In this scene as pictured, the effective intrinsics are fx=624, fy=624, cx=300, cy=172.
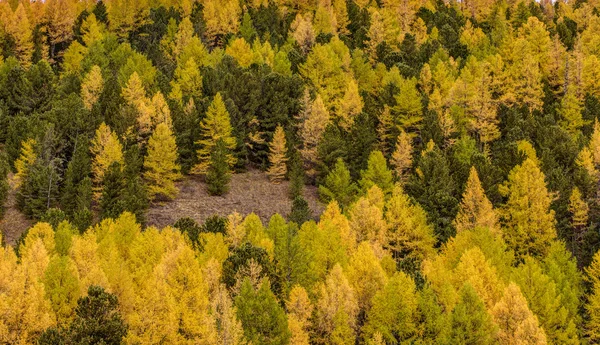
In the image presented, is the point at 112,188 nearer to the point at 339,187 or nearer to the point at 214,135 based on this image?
the point at 214,135

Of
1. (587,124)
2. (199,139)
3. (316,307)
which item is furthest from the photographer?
(587,124)

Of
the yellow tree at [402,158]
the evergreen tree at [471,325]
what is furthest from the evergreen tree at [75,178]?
the evergreen tree at [471,325]

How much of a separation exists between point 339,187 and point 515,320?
31401 mm

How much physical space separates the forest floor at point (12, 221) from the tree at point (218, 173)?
65.7 feet

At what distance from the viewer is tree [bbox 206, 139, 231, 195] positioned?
7344cm


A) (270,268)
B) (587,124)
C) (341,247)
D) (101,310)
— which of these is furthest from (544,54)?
(101,310)

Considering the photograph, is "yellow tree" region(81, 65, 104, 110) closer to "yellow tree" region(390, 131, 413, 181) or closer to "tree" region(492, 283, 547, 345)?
"yellow tree" region(390, 131, 413, 181)

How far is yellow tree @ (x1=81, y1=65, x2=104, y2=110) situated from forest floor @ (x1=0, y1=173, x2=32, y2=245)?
18085 mm

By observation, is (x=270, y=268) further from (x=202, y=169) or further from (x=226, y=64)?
(x=226, y=64)

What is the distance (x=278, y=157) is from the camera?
79750mm

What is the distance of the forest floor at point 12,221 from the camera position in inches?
2434

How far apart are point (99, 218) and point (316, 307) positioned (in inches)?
1130

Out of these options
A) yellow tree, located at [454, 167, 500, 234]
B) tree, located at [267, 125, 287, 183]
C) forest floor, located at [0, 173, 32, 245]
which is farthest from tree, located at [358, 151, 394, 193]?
forest floor, located at [0, 173, 32, 245]

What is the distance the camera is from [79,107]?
78.1 metres
